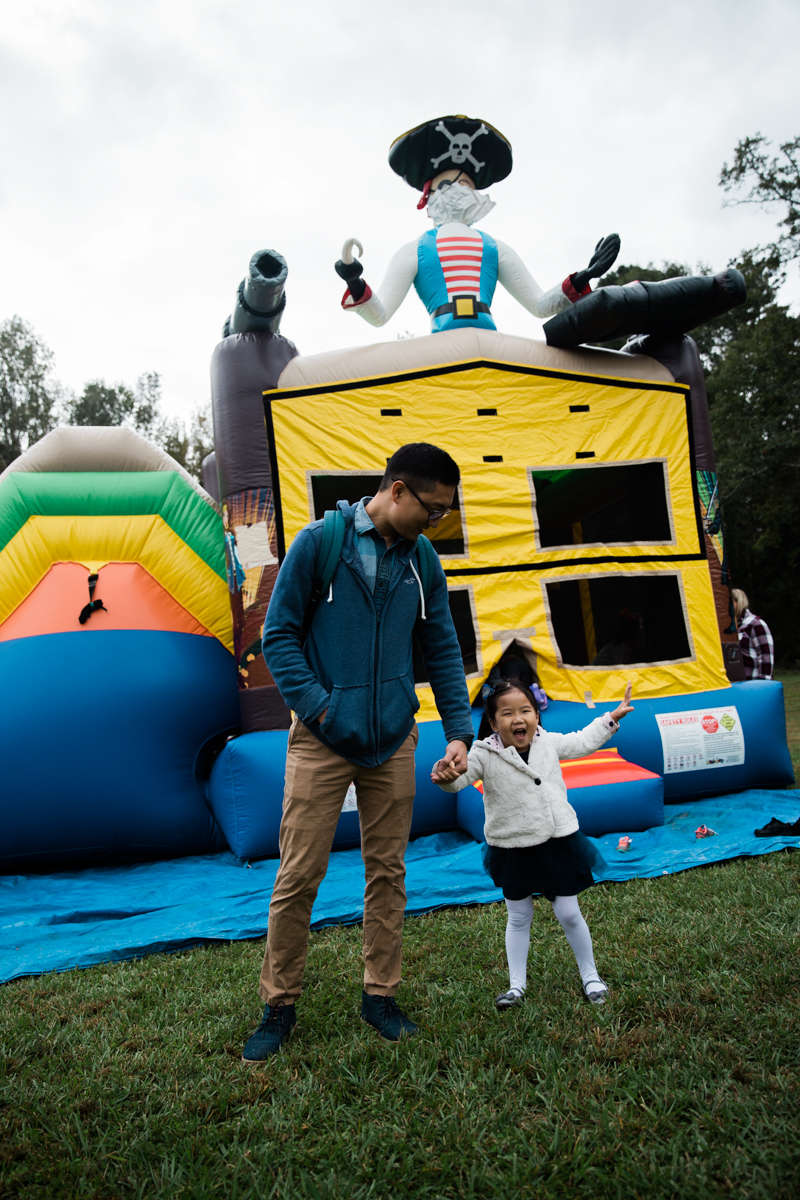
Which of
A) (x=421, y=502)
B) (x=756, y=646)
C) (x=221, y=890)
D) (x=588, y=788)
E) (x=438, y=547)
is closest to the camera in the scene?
(x=421, y=502)

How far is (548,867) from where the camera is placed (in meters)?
2.18

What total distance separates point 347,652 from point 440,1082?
0.97m

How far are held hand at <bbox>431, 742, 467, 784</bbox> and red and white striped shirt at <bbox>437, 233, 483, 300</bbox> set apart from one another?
12.8 feet

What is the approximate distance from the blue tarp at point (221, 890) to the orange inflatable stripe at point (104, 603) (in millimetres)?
1293

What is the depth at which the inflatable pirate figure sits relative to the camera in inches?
199

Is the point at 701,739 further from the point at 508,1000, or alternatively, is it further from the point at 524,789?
the point at 508,1000

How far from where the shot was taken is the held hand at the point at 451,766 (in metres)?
2.01

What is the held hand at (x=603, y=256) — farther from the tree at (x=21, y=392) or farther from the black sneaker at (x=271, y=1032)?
the tree at (x=21, y=392)

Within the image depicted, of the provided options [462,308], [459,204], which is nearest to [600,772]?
[462,308]

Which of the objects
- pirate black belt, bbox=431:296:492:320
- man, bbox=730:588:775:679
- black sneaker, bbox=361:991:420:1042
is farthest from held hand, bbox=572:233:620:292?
black sneaker, bbox=361:991:420:1042

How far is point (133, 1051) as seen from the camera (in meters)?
1.92

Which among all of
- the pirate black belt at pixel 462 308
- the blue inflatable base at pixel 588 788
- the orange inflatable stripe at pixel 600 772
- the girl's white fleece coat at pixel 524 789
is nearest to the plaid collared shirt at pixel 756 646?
the blue inflatable base at pixel 588 788

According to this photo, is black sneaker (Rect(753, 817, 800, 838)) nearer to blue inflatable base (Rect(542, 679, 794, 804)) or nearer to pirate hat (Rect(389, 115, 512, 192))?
blue inflatable base (Rect(542, 679, 794, 804))

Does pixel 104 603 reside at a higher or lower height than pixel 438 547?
lower
